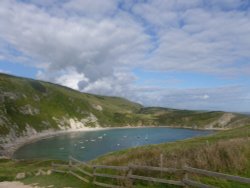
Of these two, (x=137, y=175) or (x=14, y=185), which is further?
(x=14, y=185)

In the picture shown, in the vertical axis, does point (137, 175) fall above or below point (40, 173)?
above

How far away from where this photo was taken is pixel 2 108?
584ft

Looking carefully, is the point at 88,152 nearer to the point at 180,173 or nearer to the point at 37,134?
the point at 37,134

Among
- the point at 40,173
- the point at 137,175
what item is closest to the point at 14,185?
the point at 40,173

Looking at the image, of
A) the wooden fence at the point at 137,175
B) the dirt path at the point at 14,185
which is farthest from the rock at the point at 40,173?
the wooden fence at the point at 137,175

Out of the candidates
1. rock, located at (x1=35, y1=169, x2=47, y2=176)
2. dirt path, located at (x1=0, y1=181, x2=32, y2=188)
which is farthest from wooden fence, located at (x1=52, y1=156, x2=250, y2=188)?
rock, located at (x1=35, y1=169, x2=47, y2=176)

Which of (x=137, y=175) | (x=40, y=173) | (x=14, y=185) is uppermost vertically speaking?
(x=137, y=175)

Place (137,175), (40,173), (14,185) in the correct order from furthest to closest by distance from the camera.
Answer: (40,173) → (14,185) → (137,175)

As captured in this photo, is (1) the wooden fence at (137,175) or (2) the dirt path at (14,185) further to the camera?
(2) the dirt path at (14,185)

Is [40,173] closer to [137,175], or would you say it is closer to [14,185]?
[14,185]

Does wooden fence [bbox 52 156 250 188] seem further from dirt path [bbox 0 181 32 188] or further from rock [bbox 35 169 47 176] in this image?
rock [bbox 35 169 47 176]

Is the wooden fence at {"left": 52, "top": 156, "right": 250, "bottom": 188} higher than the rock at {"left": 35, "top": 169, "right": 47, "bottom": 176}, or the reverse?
the wooden fence at {"left": 52, "top": 156, "right": 250, "bottom": 188}

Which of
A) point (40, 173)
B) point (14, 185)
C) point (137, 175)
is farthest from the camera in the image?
point (40, 173)

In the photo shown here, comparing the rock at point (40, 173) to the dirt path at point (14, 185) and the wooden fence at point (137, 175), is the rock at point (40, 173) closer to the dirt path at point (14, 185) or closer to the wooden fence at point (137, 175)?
the dirt path at point (14, 185)
